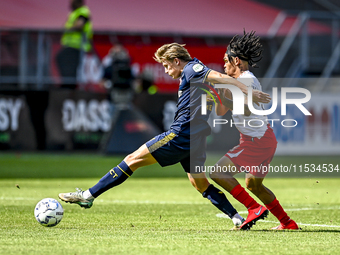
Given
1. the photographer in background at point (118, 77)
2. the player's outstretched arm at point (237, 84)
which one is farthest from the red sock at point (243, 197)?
the photographer in background at point (118, 77)

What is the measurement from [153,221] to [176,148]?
102 centimetres

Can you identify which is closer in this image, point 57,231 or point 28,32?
point 57,231

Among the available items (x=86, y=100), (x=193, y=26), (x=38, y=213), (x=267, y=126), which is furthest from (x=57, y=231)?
(x=193, y=26)

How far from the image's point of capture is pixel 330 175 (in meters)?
13.9

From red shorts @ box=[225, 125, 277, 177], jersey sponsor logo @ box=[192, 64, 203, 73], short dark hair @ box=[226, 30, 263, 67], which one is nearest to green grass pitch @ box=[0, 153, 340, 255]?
red shorts @ box=[225, 125, 277, 177]

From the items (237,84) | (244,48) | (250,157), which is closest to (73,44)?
(244,48)

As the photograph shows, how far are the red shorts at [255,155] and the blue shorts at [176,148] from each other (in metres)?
0.35

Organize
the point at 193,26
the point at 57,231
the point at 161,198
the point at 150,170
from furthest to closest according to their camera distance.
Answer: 1. the point at 193,26
2. the point at 150,170
3. the point at 161,198
4. the point at 57,231

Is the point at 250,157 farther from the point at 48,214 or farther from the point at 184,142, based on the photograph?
the point at 48,214

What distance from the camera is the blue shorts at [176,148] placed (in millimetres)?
5641

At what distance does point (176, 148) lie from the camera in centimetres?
564

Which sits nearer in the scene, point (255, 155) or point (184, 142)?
point (184, 142)

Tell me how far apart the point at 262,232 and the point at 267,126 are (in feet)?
3.37

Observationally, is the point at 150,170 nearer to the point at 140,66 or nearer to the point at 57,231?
the point at 140,66
